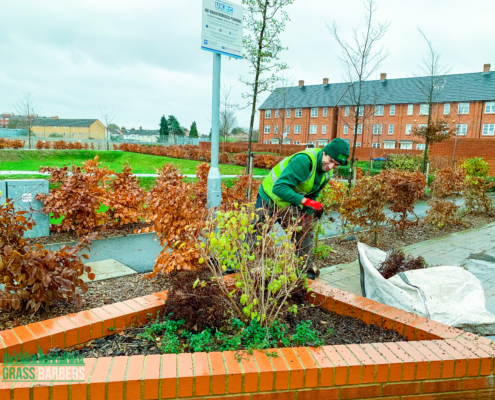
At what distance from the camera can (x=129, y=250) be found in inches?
231

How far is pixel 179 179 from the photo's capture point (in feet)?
17.7

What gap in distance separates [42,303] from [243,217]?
5.50 ft

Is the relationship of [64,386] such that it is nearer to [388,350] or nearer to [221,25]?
[388,350]

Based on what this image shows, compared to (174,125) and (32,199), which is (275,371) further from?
(174,125)

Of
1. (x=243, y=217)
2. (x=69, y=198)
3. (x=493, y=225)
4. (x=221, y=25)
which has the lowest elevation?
(x=493, y=225)

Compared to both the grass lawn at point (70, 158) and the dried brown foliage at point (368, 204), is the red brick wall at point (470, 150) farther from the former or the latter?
the dried brown foliage at point (368, 204)

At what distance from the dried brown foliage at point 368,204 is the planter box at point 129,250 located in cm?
316

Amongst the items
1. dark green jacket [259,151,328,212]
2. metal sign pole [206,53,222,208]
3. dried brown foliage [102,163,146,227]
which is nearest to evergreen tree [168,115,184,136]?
dried brown foliage [102,163,146,227]

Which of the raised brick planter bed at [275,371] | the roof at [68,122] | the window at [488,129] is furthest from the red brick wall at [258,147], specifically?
the roof at [68,122]

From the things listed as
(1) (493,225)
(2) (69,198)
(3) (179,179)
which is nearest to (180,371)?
(3) (179,179)

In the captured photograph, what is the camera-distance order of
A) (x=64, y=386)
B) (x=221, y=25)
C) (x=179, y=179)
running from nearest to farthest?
(x=64, y=386) → (x=221, y=25) → (x=179, y=179)

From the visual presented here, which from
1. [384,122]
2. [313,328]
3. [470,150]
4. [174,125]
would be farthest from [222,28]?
[174,125]

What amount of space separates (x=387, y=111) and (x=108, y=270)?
5265cm

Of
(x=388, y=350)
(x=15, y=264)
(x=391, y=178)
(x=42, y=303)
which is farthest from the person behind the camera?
(x=391, y=178)
